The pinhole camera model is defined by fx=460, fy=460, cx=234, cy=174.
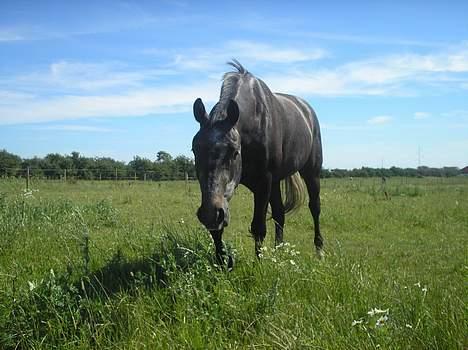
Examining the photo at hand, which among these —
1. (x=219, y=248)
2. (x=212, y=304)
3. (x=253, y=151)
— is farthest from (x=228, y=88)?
(x=212, y=304)

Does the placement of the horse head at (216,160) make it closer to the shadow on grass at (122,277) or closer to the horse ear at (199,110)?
the horse ear at (199,110)

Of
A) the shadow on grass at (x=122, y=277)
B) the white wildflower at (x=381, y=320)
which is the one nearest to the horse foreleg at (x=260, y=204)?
the shadow on grass at (x=122, y=277)

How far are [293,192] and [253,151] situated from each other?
2659 millimetres

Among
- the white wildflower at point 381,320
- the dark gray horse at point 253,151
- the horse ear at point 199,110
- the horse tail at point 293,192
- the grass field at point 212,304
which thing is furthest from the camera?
the horse tail at point 293,192

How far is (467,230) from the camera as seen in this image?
9172 mm

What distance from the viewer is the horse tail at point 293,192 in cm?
755

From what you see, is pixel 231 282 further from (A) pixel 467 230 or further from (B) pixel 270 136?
(A) pixel 467 230

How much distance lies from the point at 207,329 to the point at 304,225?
22.8 ft

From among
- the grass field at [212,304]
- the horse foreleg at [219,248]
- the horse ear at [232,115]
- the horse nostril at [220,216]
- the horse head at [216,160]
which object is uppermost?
the horse ear at [232,115]

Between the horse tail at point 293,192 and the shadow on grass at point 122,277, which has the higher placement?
the horse tail at point 293,192

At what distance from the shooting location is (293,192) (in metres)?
Result: 7.56

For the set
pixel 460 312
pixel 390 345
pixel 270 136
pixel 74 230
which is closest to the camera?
pixel 390 345

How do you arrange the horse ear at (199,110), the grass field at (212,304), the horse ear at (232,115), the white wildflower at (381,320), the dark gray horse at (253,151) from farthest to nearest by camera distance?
the horse ear at (199,110)
the horse ear at (232,115)
the dark gray horse at (253,151)
the grass field at (212,304)
the white wildflower at (381,320)

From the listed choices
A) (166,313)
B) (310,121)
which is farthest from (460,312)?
(310,121)
